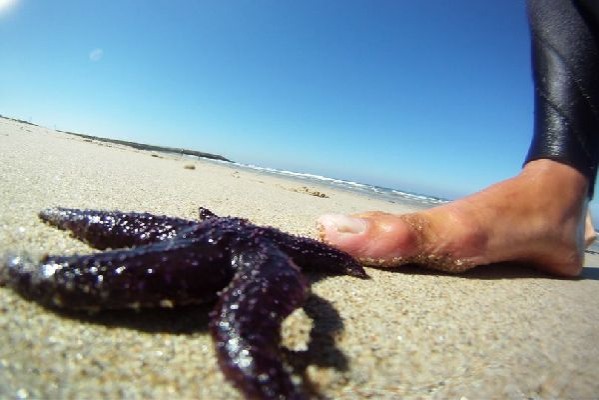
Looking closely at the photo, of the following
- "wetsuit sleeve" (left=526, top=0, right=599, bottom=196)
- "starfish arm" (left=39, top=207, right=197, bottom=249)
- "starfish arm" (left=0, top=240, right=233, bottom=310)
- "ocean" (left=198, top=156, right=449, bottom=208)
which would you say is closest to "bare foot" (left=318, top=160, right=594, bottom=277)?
"wetsuit sleeve" (left=526, top=0, right=599, bottom=196)

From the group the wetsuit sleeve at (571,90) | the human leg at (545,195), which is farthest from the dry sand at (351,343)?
the wetsuit sleeve at (571,90)

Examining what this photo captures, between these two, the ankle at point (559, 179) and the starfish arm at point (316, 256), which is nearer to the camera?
the starfish arm at point (316, 256)

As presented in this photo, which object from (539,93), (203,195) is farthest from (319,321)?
(203,195)

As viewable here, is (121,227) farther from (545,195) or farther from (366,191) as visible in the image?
(366,191)

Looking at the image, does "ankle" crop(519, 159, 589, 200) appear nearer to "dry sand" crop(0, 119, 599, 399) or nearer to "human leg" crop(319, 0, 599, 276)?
"human leg" crop(319, 0, 599, 276)

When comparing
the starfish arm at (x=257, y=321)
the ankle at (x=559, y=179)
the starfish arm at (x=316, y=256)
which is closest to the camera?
the starfish arm at (x=257, y=321)

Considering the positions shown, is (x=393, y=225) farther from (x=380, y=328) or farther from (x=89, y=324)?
(x=89, y=324)

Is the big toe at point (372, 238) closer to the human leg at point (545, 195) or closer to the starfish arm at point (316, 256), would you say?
the human leg at point (545, 195)

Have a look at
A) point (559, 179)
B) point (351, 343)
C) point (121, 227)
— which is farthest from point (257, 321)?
point (559, 179)
